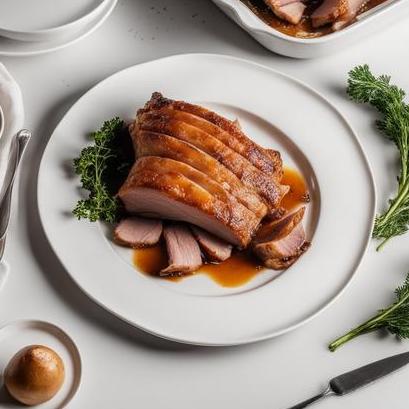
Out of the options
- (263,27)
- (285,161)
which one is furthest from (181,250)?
(263,27)

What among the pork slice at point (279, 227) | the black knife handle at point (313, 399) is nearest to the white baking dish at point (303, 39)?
the pork slice at point (279, 227)

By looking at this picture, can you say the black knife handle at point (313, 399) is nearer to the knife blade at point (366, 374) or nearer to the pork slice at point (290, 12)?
the knife blade at point (366, 374)

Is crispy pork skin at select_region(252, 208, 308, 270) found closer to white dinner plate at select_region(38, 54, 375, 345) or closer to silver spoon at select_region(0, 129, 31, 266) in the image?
white dinner plate at select_region(38, 54, 375, 345)

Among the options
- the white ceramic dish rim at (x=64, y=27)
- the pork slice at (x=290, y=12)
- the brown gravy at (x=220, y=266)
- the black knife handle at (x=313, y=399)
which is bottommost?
the black knife handle at (x=313, y=399)

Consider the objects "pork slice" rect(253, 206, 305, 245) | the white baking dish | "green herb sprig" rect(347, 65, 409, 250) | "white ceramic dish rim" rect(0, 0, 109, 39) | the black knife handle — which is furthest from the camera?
the white baking dish

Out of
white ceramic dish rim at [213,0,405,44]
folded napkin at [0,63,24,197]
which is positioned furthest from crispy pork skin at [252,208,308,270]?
folded napkin at [0,63,24,197]
